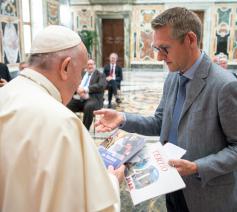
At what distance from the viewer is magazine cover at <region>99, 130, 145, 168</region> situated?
1524 mm

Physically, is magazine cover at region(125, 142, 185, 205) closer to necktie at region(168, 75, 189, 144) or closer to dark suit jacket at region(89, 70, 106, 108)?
necktie at region(168, 75, 189, 144)

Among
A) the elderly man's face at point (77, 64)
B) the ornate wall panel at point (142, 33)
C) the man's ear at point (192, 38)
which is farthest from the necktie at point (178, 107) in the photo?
the ornate wall panel at point (142, 33)

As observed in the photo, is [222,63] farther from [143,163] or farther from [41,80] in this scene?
[41,80]

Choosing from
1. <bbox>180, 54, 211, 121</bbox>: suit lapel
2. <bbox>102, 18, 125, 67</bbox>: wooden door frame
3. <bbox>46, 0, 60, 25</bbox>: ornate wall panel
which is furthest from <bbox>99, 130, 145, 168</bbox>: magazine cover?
<bbox>102, 18, 125, 67</bbox>: wooden door frame

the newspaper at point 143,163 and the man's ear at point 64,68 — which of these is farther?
the newspaper at point 143,163

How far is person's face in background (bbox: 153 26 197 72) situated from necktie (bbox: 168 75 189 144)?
0.11 m

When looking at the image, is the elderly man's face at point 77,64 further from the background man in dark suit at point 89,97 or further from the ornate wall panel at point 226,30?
the ornate wall panel at point 226,30

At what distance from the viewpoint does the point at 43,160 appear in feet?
3.28

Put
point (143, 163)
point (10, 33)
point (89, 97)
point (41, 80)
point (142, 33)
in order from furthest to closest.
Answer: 1. point (142, 33)
2. point (10, 33)
3. point (89, 97)
4. point (143, 163)
5. point (41, 80)

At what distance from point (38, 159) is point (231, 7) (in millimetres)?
14696

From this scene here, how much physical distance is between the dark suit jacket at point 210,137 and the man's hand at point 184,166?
0.10 feet

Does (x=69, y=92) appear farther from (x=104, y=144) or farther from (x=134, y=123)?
(x=134, y=123)

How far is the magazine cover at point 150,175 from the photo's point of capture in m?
A: 1.43

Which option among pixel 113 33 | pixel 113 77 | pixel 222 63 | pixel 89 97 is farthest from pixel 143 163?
pixel 113 33
